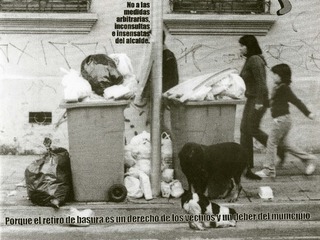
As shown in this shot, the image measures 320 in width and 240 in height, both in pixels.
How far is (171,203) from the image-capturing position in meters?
6.56

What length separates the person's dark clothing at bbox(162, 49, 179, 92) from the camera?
712 cm

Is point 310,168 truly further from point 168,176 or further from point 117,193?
point 117,193

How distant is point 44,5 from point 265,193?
2.80m

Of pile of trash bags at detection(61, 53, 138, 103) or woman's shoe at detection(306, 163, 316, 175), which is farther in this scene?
woman's shoe at detection(306, 163, 316, 175)

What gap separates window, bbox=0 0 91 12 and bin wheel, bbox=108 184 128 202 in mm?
1800

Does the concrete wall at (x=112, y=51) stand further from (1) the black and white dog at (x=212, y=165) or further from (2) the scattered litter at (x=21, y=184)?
(1) the black and white dog at (x=212, y=165)

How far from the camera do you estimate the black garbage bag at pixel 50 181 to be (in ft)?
21.1

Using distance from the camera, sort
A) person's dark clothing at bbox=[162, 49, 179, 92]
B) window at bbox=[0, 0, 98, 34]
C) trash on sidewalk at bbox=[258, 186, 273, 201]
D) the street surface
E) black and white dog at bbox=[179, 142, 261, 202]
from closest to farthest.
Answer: the street surface
black and white dog at bbox=[179, 142, 261, 202]
trash on sidewalk at bbox=[258, 186, 273, 201]
window at bbox=[0, 0, 98, 34]
person's dark clothing at bbox=[162, 49, 179, 92]

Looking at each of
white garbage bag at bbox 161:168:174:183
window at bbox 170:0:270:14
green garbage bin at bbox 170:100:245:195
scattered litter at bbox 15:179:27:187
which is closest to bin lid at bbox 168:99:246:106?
green garbage bin at bbox 170:100:245:195

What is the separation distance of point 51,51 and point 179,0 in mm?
1356

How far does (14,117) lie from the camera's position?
24.0ft

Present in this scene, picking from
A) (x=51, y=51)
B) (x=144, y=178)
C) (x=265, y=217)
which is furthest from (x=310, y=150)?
(x=51, y=51)

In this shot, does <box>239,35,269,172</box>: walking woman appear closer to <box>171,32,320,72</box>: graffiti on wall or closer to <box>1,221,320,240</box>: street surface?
<box>171,32,320,72</box>: graffiti on wall

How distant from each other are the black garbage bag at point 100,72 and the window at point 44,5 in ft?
2.47
